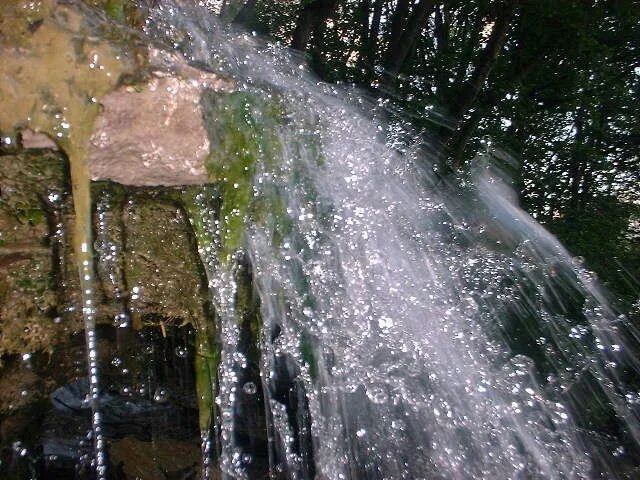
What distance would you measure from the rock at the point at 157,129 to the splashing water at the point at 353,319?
0.65 feet

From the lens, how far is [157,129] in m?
1.54

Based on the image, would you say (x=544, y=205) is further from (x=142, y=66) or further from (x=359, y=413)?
(x=142, y=66)

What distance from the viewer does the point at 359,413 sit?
3000mm

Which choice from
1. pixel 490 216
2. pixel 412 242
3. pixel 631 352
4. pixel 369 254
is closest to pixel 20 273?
pixel 369 254

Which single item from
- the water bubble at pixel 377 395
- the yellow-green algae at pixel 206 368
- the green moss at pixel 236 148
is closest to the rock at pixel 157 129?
the green moss at pixel 236 148

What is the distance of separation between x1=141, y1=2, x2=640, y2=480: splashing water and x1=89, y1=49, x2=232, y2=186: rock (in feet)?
0.65

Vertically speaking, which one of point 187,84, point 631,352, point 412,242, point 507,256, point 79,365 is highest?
point 187,84

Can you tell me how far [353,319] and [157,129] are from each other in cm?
133

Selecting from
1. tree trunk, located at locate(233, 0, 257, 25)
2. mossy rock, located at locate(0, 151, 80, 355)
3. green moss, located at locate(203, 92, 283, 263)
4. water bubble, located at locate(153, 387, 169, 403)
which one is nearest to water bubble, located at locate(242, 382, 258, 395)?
water bubble, located at locate(153, 387, 169, 403)

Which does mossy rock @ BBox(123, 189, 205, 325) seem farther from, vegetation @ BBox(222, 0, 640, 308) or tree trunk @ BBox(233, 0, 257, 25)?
tree trunk @ BBox(233, 0, 257, 25)

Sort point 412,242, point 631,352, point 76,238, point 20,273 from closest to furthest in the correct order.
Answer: point 76,238, point 20,273, point 412,242, point 631,352

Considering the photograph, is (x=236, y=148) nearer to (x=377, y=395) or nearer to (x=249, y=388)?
(x=249, y=388)

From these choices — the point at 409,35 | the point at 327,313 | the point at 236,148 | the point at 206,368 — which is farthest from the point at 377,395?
the point at 409,35

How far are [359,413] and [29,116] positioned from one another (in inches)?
98.0
